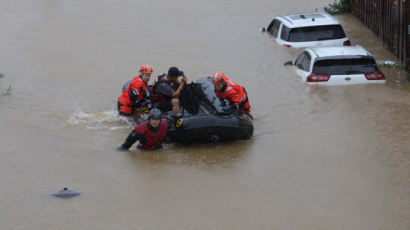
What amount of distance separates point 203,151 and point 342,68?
4708mm

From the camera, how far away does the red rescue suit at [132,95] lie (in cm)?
1316

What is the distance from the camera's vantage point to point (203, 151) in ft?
40.3

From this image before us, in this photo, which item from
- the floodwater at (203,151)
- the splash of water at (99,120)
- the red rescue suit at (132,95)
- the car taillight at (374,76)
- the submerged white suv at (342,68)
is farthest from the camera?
the car taillight at (374,76)

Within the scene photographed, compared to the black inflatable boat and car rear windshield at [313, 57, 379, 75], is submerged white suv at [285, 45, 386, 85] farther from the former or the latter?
the black inflatable boat

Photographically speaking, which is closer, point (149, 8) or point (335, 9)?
point (335, 9)

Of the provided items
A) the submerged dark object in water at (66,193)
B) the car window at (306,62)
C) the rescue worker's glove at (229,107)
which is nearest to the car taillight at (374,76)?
the car window at (306,62)

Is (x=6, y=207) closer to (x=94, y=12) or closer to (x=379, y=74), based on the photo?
(x=379, y=74)

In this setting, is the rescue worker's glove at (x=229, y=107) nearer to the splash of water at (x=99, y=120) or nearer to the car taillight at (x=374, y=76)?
the splash of water at (x=99, y=120)

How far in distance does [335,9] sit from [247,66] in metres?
8.15

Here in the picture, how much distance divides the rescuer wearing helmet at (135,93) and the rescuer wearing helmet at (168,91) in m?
0.29

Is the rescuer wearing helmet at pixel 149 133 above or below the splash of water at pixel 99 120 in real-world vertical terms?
above

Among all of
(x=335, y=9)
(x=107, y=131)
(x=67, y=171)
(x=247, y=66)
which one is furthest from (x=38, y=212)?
(x=335, y=9)

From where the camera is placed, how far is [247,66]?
18953 mm

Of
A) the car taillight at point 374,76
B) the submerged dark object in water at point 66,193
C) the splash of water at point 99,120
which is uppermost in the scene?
the car taillight at point 374,76
